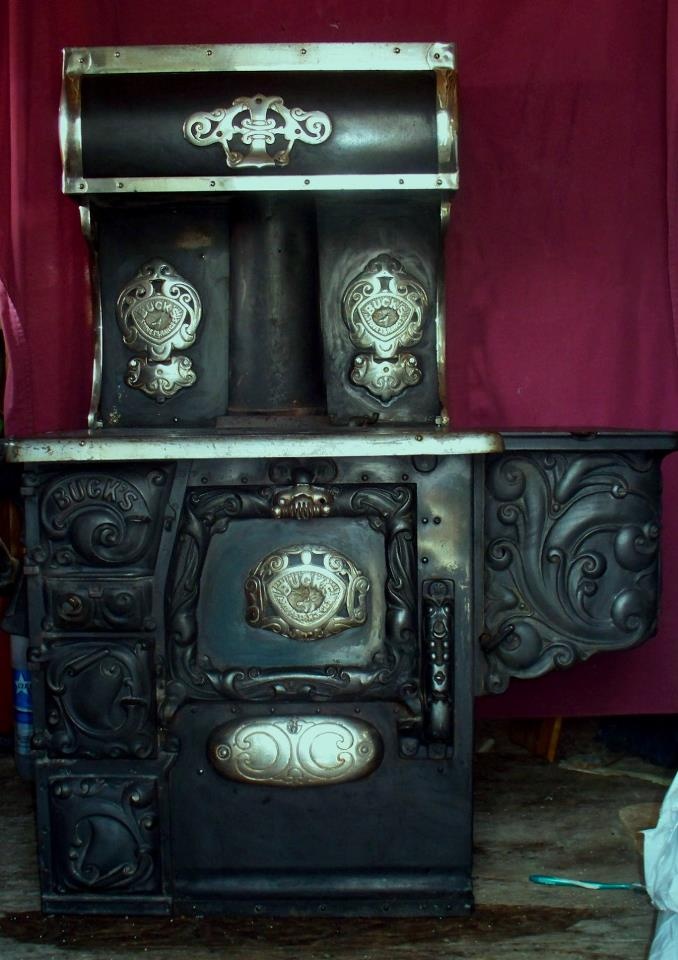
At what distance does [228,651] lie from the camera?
7.38 feet

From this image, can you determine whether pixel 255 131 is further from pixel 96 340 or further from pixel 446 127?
pixel 96 340

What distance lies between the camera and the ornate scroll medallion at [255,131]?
2438 millimetres

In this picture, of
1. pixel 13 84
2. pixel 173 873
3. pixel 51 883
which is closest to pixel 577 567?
pixel 173 873

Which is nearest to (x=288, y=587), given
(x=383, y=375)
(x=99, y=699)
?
(x=99, y=699)

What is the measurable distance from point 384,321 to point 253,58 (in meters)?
0.65

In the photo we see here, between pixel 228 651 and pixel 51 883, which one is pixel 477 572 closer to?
pixel 228 651

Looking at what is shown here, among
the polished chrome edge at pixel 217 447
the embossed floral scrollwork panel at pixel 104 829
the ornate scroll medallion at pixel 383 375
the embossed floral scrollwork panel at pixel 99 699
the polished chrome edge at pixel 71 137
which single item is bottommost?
the embossed floral scrollwork panel at pixel 104 829

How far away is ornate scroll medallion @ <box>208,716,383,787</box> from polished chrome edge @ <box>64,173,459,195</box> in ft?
3.62

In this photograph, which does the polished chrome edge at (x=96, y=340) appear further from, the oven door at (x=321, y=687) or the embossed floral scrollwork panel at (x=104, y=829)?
the embossed floral scrollwork panel at (x=104, y=829)

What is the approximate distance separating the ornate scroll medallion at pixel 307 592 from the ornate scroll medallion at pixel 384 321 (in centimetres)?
62

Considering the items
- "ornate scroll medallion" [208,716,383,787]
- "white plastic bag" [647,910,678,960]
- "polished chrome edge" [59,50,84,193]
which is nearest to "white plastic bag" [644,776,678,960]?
"white plastic bag" [647,910,678,960]

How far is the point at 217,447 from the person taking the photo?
2072mm

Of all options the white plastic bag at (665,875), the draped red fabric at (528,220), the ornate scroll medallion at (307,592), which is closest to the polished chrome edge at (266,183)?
the draped red fabric at (528,220)

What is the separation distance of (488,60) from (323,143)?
2.21ft
